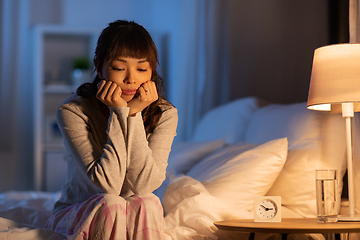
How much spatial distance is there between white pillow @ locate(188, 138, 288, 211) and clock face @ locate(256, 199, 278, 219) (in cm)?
23

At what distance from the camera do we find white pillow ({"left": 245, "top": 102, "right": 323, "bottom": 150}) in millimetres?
1635

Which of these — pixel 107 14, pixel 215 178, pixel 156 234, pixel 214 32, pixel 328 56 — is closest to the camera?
pixel 156 234

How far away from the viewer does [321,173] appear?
1.25 m

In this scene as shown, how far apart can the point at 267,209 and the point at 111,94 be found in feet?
2.09

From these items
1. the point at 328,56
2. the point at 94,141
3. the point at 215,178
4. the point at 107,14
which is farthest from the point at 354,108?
the point at 107,14

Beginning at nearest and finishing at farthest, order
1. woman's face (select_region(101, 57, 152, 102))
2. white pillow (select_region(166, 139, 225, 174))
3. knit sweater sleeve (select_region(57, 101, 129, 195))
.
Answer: knit sweater sleeve (select_region(57, 101, 129, 195)) → woman's face (select_region(101, 57, 152, 102)) → white pillow (select_region(166, 139, 225, 174))

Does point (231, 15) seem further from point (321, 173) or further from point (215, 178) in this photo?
point (321, 173)

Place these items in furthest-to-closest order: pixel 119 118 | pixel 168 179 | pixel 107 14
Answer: pixel 107 14 → pixel 168 179 → pixel 119 118

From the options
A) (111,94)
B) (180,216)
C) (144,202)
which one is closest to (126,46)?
(111,94)

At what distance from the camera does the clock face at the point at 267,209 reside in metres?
1.26

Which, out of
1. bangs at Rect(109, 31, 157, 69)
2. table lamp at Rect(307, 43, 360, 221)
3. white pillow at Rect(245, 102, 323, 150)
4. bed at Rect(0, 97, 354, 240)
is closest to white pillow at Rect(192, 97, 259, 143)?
white pillow at Rect(245, 102, 323, 150)

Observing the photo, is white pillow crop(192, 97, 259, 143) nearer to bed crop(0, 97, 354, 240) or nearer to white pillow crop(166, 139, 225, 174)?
white pillow crop(166, 139, 225, 174)

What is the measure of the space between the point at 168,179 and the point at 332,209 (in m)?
0.71

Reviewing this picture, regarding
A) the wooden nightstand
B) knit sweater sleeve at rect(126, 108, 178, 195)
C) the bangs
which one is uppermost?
the bangs
